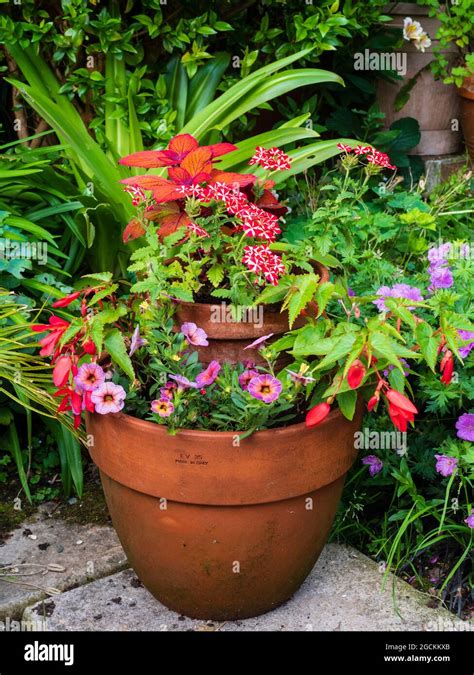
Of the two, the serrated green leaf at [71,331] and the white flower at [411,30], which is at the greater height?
the white flower at [411,30]

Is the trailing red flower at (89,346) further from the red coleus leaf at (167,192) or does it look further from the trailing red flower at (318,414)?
the trailing red flower at (318,414)

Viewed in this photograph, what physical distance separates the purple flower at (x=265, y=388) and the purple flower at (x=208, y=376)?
0.10 m

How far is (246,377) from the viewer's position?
6.11 ft

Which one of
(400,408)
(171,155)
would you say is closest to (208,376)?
(400,408)

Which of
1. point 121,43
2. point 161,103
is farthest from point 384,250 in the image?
point 121,43

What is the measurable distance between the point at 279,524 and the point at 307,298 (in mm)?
494

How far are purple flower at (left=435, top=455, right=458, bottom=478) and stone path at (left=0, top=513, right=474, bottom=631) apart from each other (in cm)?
30

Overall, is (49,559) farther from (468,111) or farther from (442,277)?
(468,111)

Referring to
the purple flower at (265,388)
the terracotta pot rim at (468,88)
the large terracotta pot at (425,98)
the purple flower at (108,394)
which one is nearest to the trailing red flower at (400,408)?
the purple flower at (265,388)

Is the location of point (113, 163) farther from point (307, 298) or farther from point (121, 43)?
point (307, 298)

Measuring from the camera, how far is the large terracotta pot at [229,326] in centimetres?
191

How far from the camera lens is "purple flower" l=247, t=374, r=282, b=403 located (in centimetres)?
177

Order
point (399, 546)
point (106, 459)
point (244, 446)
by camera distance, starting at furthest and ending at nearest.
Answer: point (399, 546), point (106, 459), point (244, 446)

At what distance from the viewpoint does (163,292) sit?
1882 mm
